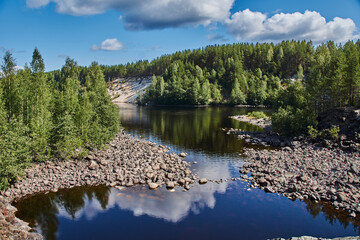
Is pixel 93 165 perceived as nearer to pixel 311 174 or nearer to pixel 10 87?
pixel 10 87

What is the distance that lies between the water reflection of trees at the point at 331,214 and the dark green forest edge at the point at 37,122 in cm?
2845

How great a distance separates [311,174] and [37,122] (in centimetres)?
3580

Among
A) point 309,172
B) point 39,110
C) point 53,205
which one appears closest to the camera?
point 53,205

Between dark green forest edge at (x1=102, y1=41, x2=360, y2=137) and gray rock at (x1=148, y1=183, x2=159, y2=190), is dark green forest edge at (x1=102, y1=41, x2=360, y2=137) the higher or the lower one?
the higher one

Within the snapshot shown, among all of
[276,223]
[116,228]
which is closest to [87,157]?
[116,228]

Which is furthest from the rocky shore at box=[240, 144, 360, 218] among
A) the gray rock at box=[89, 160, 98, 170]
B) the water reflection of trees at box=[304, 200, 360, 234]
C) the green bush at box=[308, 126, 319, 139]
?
the gray rock at box=[89, 160, 98, 170]

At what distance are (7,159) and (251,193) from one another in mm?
25952

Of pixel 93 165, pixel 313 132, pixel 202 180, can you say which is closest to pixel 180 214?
pixel 202 180

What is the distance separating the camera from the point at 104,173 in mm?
34188

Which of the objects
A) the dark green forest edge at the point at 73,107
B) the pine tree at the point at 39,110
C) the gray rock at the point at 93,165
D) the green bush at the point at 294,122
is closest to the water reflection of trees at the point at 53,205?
the dark green forest edge at the point at 73,107

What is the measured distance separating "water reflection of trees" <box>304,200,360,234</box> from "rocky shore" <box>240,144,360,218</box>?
55 cm

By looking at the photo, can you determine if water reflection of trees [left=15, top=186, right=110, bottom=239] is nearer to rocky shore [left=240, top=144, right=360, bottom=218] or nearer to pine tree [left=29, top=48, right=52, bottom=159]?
pine tree [left=29, top=48, right=52, bottom=159]

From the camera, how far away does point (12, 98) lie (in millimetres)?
37344

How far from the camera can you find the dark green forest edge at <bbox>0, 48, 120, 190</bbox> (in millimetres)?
29234
